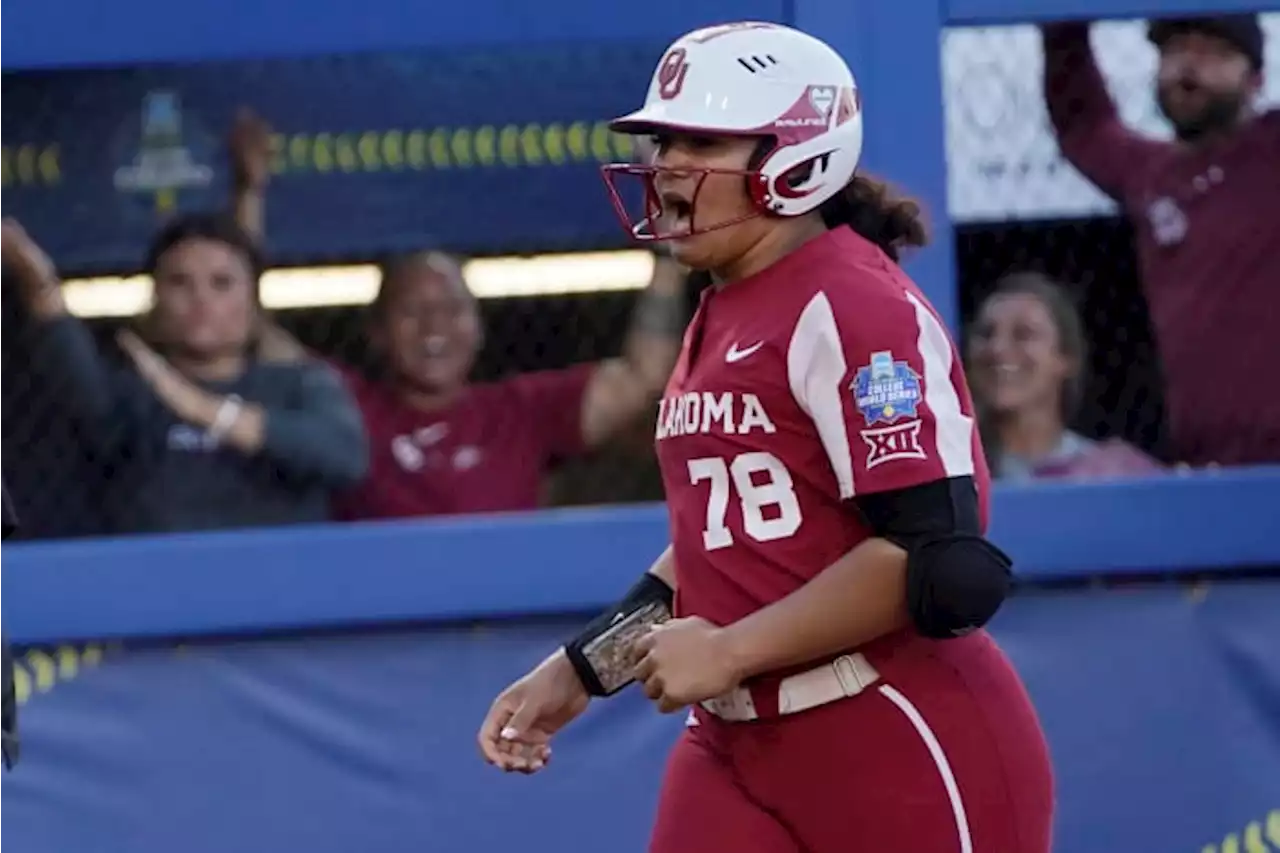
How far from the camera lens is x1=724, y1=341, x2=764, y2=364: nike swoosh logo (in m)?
2.99

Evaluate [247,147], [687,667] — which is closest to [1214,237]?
[247,147]

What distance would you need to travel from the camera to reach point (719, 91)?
303 centimetres

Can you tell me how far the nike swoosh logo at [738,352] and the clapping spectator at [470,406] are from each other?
187 centimetres

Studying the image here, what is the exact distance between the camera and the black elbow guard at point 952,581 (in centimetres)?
278

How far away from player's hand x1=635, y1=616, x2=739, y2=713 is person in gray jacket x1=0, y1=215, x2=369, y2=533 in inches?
80.2

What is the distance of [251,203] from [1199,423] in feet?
6.96

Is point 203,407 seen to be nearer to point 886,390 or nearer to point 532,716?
point 532,716

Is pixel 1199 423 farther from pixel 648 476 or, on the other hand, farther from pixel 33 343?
pixel 33 343

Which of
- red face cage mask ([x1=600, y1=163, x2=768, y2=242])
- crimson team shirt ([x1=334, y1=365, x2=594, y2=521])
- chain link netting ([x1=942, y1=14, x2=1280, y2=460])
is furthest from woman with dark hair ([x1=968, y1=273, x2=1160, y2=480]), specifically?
red face cage mask ([x1=600, y1=163, x2=768, y2=242])

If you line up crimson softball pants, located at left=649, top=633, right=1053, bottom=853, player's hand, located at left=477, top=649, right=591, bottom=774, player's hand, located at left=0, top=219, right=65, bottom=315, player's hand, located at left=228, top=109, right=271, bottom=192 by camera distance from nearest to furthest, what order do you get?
crimson softball pants, located at left=649, top=633, right=1053, bottom=853 < player's hand, located at left=477, top=649, right=591, bottom=774 < player's hand, located at left=0, top=219, right=65, bottom=315 < player's hand, located at left=228, top=109, right=271, bottom=192

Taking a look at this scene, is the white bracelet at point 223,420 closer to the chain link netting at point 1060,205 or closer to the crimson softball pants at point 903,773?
the chain link netting at point 1060,205

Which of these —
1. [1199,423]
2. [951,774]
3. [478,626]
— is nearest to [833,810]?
[951,774]

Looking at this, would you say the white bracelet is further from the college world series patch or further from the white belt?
the college world series patch

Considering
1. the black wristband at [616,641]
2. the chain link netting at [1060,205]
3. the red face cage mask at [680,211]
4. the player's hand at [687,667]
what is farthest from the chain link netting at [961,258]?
the player's hand at [687,667]
